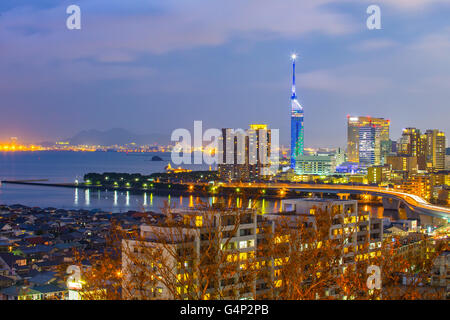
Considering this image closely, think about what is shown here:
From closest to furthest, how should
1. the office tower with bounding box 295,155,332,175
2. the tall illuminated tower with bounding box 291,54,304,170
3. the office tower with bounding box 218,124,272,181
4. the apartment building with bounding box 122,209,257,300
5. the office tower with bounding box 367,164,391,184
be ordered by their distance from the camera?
the apartment building with bounding box 122,209,257,300
the office tower with bounding box 367,164,391,184
the office tower with bounding box 218,124,272,181
the office tower with bounding box 295,155,332,175
the tall illuminated tower with bounding box 291,54,304,170

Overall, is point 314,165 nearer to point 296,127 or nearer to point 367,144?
point 296,127

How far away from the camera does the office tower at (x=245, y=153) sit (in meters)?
33.2

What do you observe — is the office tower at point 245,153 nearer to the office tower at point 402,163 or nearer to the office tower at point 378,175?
the office tower at point 378,175

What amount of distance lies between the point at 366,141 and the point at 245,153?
15201mm

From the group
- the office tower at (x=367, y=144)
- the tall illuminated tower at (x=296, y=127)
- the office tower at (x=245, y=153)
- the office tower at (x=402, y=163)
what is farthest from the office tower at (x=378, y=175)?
the office tower at (x=367, y=144)

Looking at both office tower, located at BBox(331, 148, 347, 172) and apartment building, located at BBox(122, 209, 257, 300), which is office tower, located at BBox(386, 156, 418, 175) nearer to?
office tower, located at BBox(331, 148, 347, 172)

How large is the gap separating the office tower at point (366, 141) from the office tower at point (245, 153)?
10862 mm

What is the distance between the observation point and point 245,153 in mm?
37250

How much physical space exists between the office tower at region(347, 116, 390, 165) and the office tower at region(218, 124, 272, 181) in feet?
35.6

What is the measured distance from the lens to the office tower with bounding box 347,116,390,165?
155 ft

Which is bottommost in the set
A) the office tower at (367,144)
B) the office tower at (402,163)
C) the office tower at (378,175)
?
the office tower at (378,175)

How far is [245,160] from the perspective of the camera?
35375 millimetres

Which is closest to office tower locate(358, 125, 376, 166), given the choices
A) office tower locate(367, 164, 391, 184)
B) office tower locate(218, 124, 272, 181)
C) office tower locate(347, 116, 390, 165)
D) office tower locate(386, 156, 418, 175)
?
office tower locate(347, 116, 390, 165)
